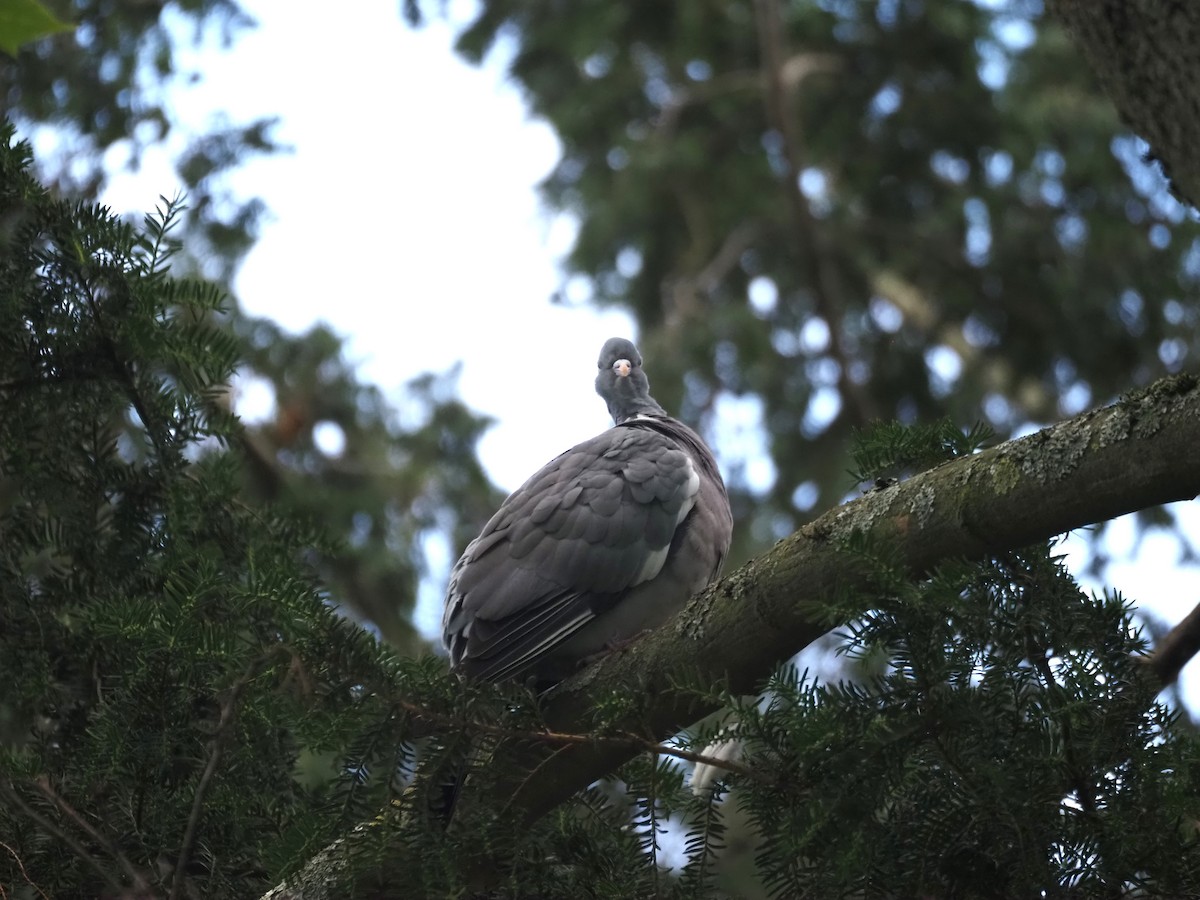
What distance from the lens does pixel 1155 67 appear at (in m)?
3.58

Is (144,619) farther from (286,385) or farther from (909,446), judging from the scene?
(286,385)

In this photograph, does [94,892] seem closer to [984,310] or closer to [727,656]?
[727,656]

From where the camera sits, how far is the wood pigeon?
13.1 ft

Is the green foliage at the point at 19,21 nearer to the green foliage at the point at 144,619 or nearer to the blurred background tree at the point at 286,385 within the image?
the green foliage at the point at 144,619

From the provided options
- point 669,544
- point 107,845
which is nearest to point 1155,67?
point 669,544

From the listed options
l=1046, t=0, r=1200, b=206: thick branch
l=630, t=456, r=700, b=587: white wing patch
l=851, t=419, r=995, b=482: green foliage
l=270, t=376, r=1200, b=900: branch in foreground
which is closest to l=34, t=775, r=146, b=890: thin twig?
l=270, t=376, r=1200, b=900: branch in foreground

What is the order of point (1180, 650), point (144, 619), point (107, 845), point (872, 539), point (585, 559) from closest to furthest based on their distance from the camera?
point (107, 845), point (872, 539), point (144, 619), point (1180, 650), point (585, 559)

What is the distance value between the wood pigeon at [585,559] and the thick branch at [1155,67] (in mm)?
1904

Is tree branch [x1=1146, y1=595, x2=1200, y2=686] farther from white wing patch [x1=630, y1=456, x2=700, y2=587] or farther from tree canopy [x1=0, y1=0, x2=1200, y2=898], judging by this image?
white wing patch [x1=630, y1=456, x2=700, y2=587]

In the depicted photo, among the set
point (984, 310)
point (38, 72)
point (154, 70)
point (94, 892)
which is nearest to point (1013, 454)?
point (94, 892)

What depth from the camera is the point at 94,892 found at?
9.67ft

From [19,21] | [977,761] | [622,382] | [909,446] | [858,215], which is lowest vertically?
[977,761]

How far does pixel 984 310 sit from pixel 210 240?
584 cm

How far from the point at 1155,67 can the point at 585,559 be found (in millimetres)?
2319
